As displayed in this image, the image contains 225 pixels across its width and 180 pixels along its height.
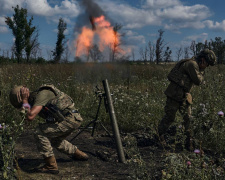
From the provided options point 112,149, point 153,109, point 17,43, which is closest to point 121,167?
point 112,149

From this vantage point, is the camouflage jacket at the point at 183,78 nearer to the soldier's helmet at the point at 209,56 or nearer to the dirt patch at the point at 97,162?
the soldier's helmet at the point at 209,56

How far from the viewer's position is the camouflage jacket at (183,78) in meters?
5.04

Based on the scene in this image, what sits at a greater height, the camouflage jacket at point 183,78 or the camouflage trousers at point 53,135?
the camouflage jacket at point 183,78

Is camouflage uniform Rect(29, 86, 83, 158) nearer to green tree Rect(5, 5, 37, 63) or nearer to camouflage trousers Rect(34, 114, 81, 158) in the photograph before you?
camouflage trousers Rect(34, 114, 81, 158)

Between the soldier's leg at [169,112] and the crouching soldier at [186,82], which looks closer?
the crouching soldier at [186,82]

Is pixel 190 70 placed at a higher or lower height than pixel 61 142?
higher

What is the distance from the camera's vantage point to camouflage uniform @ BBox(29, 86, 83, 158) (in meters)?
3.94

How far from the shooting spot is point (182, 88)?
5.23 meters

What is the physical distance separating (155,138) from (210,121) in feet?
3.73

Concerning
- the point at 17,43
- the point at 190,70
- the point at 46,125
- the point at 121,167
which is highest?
the point at 17,43

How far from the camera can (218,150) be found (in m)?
4.66

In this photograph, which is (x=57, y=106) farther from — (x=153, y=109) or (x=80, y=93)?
(x=80, y=93)

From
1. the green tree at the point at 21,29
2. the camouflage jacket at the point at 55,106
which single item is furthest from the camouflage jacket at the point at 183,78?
the green tree at the point at 21,29

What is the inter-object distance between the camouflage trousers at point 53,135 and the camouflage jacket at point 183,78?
6.57 ft
